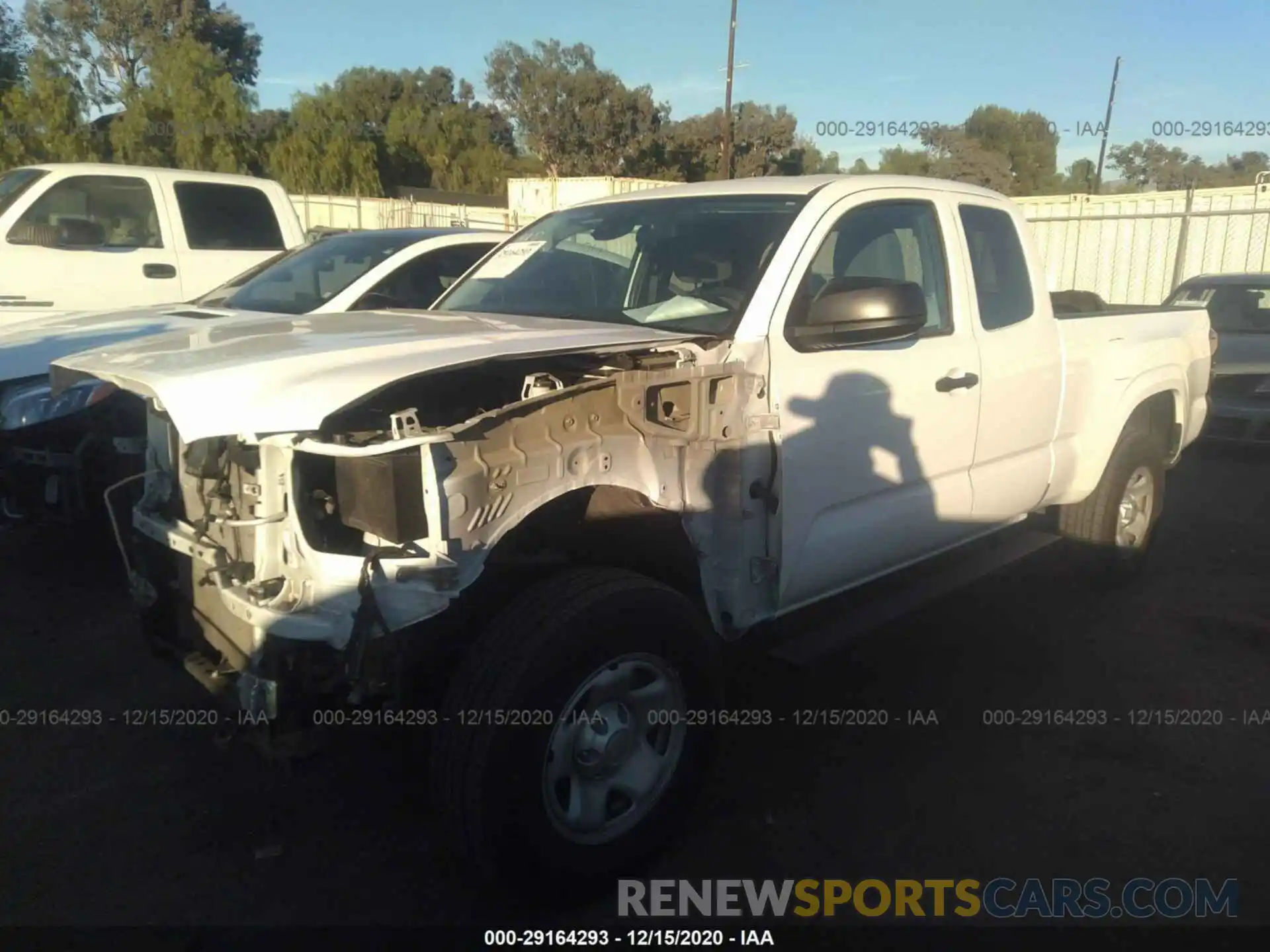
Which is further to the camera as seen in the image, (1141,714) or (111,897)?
(1141,714)

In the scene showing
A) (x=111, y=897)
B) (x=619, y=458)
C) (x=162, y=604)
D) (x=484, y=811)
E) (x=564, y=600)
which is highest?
(x=619, y=458)

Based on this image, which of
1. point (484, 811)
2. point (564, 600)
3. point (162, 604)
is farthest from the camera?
point (162, 604)

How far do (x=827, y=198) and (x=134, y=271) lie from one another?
6.40 metres

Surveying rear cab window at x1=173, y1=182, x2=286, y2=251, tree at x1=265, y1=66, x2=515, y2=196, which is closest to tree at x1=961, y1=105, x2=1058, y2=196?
tree at x1=265, y1=66, x2=515, y2=196

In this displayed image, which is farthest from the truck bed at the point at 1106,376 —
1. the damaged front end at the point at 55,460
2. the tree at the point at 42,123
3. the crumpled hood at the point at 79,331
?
the tree at the point at 42,123

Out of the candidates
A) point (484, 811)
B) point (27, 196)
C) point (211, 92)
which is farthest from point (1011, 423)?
point (211, 92)

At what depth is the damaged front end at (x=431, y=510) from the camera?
8.39 feet

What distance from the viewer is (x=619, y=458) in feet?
9.79

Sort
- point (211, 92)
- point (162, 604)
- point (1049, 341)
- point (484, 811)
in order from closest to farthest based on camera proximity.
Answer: point (484, 811), point (162, 604), point (1049, 341), point (211, 92)

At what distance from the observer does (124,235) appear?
823cm

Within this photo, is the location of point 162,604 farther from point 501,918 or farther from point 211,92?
point 211,92

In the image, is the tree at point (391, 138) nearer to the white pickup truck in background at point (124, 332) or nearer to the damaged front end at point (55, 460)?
the white pickup truck in background at point (124, 332)

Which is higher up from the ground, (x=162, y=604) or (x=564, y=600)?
(x=564, y=600)

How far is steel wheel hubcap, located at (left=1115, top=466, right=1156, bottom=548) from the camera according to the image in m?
5.41
